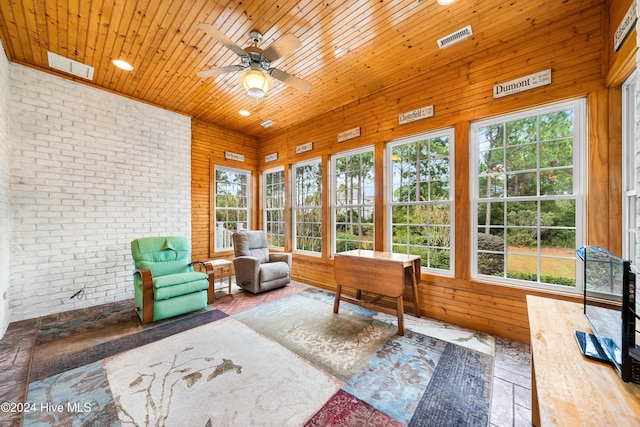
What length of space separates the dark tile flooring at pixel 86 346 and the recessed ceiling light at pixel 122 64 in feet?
10.2

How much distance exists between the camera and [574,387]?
0.82 meters

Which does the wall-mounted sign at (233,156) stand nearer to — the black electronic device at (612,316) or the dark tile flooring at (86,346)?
the dark tile flooring at (86,346)

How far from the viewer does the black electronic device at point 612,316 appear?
0.83 metres

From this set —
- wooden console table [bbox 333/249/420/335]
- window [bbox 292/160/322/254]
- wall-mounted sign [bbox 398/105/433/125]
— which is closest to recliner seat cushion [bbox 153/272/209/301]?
wooden console table [bbox 333/249/420/335]

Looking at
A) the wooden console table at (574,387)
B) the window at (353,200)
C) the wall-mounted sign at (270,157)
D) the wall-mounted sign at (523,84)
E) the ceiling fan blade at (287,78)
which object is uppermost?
the ceiling fan blade at (287,78)

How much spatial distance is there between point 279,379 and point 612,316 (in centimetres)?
196

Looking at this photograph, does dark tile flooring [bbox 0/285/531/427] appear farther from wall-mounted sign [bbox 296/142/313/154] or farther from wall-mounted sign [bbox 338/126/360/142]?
wall-mounted sign [bbox 296/142/313/154]

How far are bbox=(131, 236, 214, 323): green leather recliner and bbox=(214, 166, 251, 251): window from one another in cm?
148

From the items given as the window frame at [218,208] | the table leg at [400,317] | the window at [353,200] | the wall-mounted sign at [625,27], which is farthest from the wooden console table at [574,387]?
the window frame at [218,208]

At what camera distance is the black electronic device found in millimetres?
833

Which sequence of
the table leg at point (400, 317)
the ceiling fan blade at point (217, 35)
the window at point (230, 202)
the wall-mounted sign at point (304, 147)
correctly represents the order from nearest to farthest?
the ceiling fan blade at point (217, 35) < the table leg at point (400, 317) < the wall-mounted sign at point (304, 147) < the window at point (230, 202)

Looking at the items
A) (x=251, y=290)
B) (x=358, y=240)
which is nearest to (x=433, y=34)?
(x=358, y=240)

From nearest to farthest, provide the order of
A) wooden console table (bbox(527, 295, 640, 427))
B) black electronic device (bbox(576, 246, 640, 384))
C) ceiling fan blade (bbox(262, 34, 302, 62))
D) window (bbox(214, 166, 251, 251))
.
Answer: wooden console table (bbox(527, 295, 640, 427)), black electronic device (bbox(576, 246, 640, 384)), ceiling fan blade (bbox(262, 34, 302, 62)), window (bbox(214, 166, 251, 251))

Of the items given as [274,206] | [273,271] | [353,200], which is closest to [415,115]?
[353,200]
